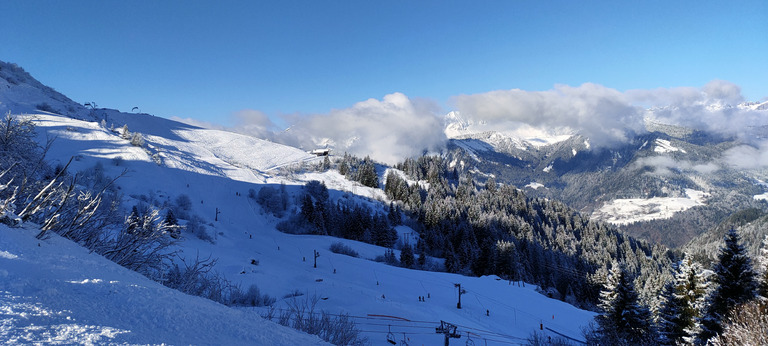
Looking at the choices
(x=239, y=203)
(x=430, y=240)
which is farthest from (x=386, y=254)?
(x=239, y=203)

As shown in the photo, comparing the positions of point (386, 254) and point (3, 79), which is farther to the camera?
point (3, 79)

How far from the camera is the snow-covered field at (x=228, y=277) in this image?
296 centimetres

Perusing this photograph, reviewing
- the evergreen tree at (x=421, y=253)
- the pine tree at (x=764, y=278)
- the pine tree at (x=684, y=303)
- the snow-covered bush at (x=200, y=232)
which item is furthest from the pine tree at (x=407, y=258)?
the pine tree at (x=764, y=278)

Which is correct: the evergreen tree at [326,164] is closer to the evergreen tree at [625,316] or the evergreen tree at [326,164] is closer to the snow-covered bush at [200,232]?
the snow-covered bush at [200,232]

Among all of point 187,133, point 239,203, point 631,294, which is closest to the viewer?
point 631,294

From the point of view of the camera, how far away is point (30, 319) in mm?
2535

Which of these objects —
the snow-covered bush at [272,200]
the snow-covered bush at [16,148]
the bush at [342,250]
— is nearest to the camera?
the snow-covered bush at [16,148]

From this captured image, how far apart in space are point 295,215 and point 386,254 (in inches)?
1113

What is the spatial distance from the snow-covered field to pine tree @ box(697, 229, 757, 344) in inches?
396

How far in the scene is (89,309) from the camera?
3.01 meters

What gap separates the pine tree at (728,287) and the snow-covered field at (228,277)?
33.0 feet

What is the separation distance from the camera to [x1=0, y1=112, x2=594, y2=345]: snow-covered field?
2962 mm

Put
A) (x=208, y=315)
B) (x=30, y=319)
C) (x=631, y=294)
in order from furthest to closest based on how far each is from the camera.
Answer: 1. (x=631, y=294)
2. (x=208, y=315)
3. (x=30, y=319)

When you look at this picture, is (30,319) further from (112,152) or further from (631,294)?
(112,152)
